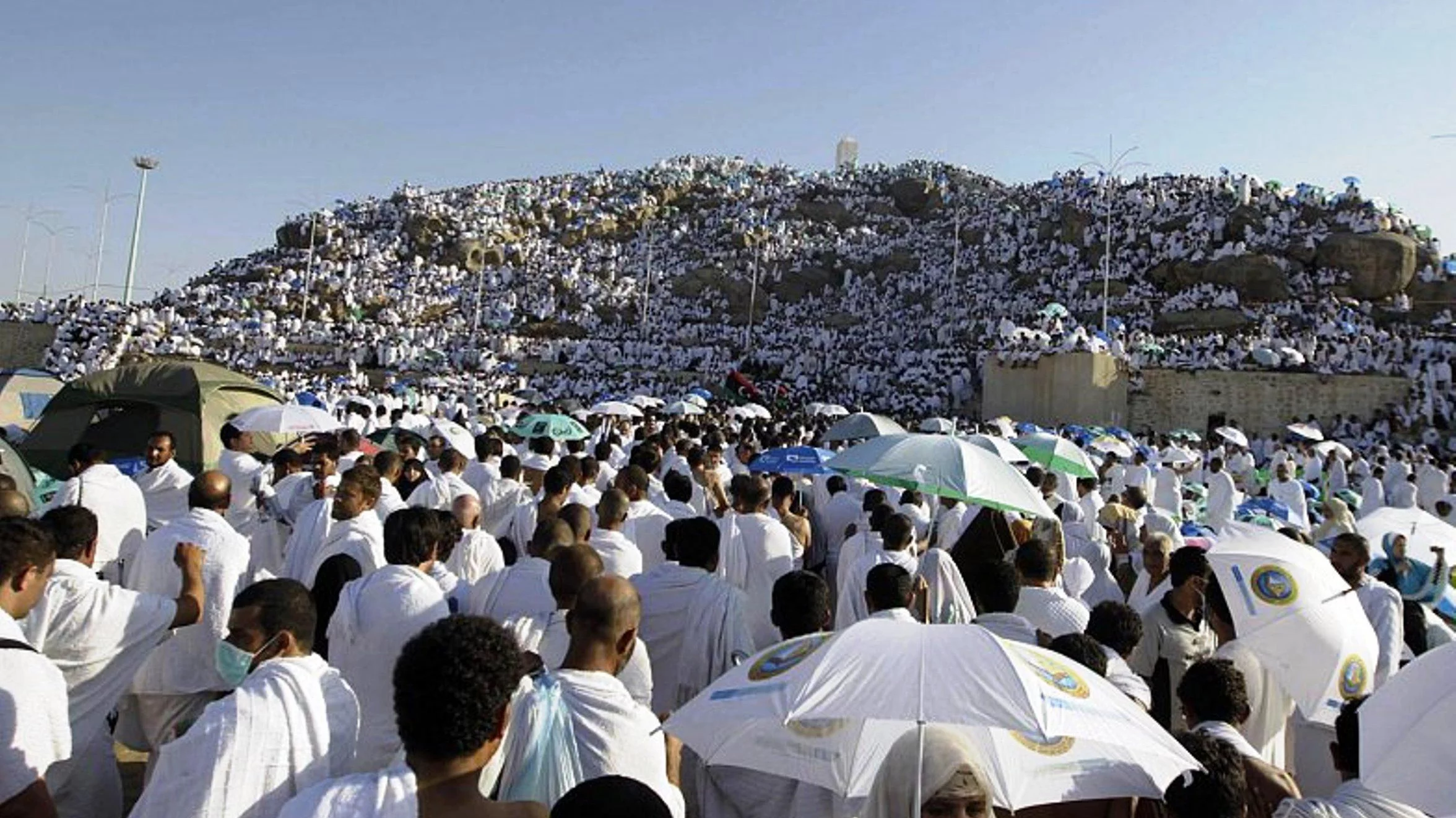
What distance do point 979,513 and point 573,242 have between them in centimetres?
5727

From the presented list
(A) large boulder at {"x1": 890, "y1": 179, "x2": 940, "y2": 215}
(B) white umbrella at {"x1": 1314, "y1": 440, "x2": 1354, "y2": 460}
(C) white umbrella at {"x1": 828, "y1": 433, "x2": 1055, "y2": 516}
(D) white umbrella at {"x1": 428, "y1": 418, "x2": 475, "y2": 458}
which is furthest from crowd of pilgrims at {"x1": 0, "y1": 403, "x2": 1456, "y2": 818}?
(A) large boulder at {"x1": 890, "y1": 179, "x2": 940, "y2": 215}

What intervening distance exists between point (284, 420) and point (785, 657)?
274 inches

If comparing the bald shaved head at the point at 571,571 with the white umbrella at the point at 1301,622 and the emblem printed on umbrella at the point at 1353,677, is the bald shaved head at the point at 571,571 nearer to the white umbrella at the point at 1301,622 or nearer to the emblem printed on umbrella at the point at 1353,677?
the white umbrella at the point at 1301,622

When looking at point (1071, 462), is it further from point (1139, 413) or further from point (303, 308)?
point (303, 308)

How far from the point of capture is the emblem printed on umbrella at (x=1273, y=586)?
3311mm

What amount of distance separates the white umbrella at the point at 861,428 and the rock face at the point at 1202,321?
90.0ft

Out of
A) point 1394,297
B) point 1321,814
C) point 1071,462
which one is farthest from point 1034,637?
point 1394,297

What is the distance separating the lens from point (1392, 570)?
18.6 ft

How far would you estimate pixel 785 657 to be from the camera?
7.54ft

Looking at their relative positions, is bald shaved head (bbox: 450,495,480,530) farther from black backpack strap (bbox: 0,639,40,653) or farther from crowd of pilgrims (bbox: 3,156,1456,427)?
crowd of pilgrims (bbox: 3,156,1456,427)

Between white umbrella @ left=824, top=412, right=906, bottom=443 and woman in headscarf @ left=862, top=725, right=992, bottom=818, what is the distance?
7.63 meters

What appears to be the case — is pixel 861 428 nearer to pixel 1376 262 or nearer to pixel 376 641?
pixel 376 641

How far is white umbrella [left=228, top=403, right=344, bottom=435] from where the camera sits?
791 centimetres

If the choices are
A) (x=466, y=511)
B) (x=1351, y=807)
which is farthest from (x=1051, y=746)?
(x=466, y=511)
